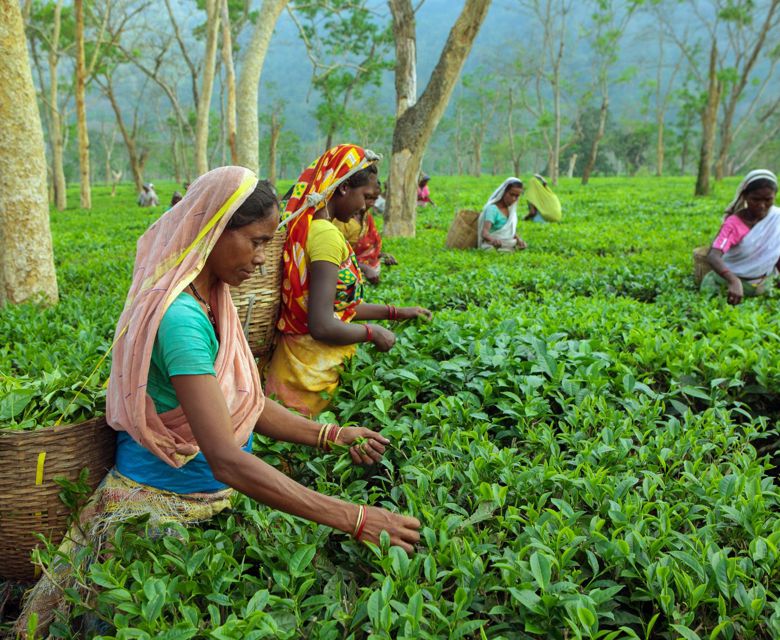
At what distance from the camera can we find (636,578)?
173cm

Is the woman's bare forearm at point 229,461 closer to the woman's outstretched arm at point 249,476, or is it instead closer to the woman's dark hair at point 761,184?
the woman's outstretched arm at point 249,476

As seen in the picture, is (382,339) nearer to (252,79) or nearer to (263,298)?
(263,298)

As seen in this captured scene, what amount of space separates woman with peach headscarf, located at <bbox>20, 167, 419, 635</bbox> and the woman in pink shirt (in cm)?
437

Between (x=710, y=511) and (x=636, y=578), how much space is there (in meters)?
0.36

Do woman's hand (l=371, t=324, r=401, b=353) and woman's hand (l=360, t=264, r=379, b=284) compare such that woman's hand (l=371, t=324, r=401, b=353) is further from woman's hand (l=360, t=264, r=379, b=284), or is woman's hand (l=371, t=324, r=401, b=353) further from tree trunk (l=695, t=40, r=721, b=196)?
tree trunk (l=695, t=40, r=721, b=196)

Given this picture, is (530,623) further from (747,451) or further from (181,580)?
(747,451)

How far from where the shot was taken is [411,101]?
32.8 feet

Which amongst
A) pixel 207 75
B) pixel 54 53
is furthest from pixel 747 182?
pixel 54 53

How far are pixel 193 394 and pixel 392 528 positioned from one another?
27.5 inches

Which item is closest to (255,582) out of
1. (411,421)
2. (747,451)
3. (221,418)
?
(221,418)

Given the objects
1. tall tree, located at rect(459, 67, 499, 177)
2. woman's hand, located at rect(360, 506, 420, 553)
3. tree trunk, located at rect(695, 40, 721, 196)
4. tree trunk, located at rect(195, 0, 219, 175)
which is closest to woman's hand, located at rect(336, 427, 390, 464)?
woman's hand, located at rect(360, 506, 420, 553)

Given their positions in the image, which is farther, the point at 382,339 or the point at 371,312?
the point at 371,312

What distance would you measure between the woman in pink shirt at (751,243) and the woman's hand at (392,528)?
175 inches

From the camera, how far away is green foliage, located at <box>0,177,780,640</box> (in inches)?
60.9
